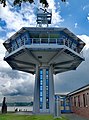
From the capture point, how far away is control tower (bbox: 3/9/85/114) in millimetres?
29484

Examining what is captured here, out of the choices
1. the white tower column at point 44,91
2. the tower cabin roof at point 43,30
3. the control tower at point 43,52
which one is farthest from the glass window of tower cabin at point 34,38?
the white tower column at point 44,91

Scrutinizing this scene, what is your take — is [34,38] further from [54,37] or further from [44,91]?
[44,91]

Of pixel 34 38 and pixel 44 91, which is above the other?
pixel 34 38

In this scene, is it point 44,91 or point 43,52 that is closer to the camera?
point 43,52

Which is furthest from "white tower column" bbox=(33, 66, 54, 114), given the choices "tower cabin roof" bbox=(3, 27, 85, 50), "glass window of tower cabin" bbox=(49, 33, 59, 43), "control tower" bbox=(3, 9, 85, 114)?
"tower cabin roof" bbox=(3, 27, 85, 50)

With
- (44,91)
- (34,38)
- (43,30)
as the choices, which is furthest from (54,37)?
(44,91)

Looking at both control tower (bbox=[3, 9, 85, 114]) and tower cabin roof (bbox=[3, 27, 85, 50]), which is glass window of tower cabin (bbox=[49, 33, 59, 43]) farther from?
tower cabin roof (bbox=[3, 27, 85, 50])

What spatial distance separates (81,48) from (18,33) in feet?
35.1

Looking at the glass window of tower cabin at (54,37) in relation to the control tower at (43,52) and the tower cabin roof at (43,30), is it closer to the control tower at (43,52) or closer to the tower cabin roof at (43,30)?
the control tower at (43,52)

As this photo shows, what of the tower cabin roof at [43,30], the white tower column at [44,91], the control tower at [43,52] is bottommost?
the white tower column at [44,91]

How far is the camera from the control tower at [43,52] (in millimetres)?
29484

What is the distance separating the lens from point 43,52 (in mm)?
29875

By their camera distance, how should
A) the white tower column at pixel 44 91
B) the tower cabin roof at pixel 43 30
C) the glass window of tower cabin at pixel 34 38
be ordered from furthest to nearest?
the white tower column at pixel 44 91, the tower cabin roof at pixel 43 30, the glass window of tower cabin at pixel 34 38

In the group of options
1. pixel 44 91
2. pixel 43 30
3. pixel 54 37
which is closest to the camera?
pixel 43 30
